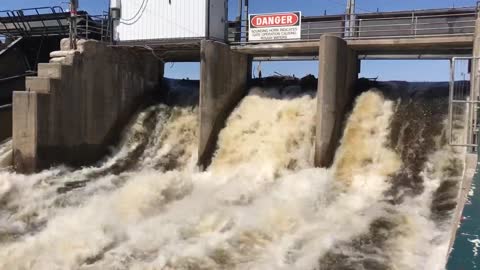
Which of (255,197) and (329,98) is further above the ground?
(329,98)

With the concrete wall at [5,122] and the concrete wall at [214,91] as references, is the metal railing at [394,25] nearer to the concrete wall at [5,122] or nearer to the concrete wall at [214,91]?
the concrete wall at [214,91]

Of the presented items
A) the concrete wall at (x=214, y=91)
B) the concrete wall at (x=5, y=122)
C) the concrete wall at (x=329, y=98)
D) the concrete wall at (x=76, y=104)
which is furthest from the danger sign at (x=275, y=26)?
the concrete wall at (x=5, y=122)

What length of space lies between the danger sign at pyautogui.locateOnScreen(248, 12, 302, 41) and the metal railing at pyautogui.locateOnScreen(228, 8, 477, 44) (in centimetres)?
47

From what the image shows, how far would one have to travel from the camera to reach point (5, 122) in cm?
1525

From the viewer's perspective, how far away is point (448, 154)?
10984 millimetres

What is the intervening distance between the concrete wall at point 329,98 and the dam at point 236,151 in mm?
42

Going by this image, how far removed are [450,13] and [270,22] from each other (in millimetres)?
5116

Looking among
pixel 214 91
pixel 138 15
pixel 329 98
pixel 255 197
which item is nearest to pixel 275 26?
pixel 214 91

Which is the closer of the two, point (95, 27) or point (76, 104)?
point (76, 104)

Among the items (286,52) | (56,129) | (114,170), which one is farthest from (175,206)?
(286,52)

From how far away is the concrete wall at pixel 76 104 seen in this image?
496 inches

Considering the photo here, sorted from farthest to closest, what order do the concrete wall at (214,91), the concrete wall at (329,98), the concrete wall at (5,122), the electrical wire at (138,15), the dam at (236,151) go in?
the electrical wire at (138,15) < the concrete wall at (5,122) < the concrete wall at (214,91) < the concrete wall at (329,98) < the dam at (236,151)

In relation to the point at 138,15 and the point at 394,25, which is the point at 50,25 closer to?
the point at 138,15

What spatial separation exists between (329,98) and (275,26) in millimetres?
3348
